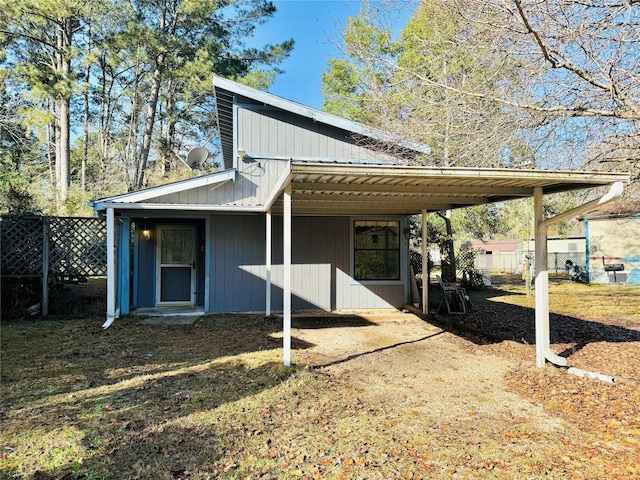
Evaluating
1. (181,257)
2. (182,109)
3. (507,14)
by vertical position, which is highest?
(182,109)

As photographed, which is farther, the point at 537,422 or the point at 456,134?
the point at 456,134

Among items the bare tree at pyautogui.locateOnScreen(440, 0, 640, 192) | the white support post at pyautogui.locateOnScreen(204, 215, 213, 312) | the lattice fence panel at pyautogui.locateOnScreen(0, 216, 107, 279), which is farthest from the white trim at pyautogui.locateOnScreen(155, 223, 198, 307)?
the bare tree at pyautogui.locateOnScreen(440, 0, 640, 192)

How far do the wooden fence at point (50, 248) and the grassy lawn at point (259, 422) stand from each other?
245 centimetres

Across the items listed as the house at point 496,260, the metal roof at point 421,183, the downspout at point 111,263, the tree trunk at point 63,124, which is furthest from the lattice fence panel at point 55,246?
the house at point 496,260

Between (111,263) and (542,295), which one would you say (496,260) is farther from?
(111,263)

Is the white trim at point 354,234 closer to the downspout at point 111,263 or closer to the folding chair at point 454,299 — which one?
the folding chair at point 454,299

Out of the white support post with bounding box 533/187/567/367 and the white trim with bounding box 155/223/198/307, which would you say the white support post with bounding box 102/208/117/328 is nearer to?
the white trim with bounding box 155/223/198/307

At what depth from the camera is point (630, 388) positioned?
3926 mm

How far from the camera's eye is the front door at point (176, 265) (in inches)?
349

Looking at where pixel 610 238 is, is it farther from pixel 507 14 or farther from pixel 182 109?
pixel 182 109

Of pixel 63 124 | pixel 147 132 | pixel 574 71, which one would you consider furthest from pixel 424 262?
pixel 63 124

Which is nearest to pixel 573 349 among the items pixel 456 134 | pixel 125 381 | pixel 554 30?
pixel 456 134

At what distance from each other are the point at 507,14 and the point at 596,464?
5.57m

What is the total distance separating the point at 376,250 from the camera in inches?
351
